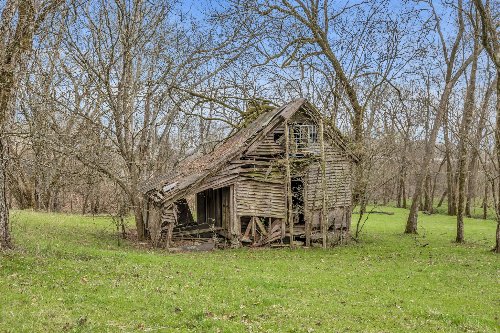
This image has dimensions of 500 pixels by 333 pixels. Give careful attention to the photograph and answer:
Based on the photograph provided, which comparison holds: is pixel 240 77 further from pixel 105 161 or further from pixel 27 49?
pixel 27 49

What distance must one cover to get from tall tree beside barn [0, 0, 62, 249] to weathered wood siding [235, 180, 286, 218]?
1299 centimetres

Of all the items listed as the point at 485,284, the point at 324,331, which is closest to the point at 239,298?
the point at 324,331

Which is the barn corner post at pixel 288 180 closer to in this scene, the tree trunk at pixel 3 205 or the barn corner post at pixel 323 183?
the barn corner post at pixel 323 183

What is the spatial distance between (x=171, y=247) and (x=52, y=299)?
45.8 ft

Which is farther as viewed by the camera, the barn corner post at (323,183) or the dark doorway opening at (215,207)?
→ the dark doorway opening at (215,207)

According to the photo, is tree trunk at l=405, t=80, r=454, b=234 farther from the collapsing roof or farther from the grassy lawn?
the grassy lawn

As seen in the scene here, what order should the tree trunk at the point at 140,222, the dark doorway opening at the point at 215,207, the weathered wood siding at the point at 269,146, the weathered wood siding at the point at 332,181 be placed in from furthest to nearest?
the weathered wood siding at the point at 332,181
the dark doorway opening at the point at 215,207
the weathered wood siding at the point at 269,146
the tree trunk at the point at 140,222

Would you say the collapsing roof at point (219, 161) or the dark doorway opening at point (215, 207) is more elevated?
the collapsing roof at point (219, 161)

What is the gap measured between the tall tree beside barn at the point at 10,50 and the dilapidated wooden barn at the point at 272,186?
9.51 metres

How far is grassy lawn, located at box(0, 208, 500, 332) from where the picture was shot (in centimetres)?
1000

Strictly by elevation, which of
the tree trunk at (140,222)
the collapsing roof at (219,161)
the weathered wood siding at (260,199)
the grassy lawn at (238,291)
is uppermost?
the collapsing roof at (219,161)

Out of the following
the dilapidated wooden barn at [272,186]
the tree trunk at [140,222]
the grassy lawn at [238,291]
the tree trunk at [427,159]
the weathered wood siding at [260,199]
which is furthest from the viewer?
the tree trunk at [427,159]

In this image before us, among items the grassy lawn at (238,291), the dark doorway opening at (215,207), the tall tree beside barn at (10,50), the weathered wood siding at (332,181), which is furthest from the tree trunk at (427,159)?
the tall tree beside barn at (10,50)

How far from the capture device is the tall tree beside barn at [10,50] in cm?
1466
